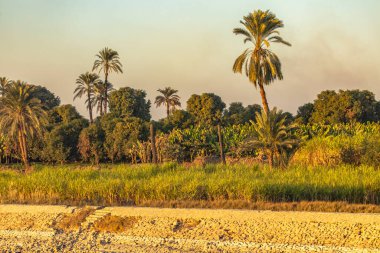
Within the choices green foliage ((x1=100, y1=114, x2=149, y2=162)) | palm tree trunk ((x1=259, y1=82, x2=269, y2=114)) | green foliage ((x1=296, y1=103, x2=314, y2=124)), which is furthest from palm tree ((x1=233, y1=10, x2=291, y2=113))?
green foliage ((x1=296, y1=103, x2=314, y2=124))

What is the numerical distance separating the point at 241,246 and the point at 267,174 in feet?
16.1

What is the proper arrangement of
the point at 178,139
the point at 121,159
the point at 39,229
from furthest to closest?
the point at 121,159 → the point at 178,139 → the point at 39,229

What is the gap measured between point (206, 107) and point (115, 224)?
49178 mm

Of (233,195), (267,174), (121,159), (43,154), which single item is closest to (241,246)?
(233,195)

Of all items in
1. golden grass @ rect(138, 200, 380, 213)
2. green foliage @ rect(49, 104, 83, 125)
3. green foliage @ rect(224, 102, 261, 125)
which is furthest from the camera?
green foliage @ rect(49, 104, 83, 125)

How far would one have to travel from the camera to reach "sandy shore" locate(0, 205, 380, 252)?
19.8ft

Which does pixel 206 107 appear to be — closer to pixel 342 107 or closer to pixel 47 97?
pixel 342 107

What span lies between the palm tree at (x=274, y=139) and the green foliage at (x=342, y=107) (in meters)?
36.5

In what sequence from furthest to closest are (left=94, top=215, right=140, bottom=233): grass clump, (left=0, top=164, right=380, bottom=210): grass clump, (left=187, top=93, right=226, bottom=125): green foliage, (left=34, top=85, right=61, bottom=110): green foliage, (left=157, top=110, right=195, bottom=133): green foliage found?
1. (left=34, top=85, right=61, bottom=110): green foliage
2. (left=187, top=93, right=226, bottom=125): green foliage
3. (left=157, top=110, right=195, bottom=133): green foliage
4. (left=0, top=164, right=380, bottom=210): grass clump
5. (left=94, top=215, right=140, bottom=233): grass clump

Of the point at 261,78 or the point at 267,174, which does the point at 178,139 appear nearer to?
the point at 261,78

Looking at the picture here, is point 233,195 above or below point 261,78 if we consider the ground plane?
below

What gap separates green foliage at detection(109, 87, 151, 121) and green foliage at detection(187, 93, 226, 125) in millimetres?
6429

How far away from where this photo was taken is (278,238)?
6.23m

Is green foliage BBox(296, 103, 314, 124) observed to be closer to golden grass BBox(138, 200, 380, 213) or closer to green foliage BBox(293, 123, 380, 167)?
green foliage BBox(293, 123, 380, 167)
